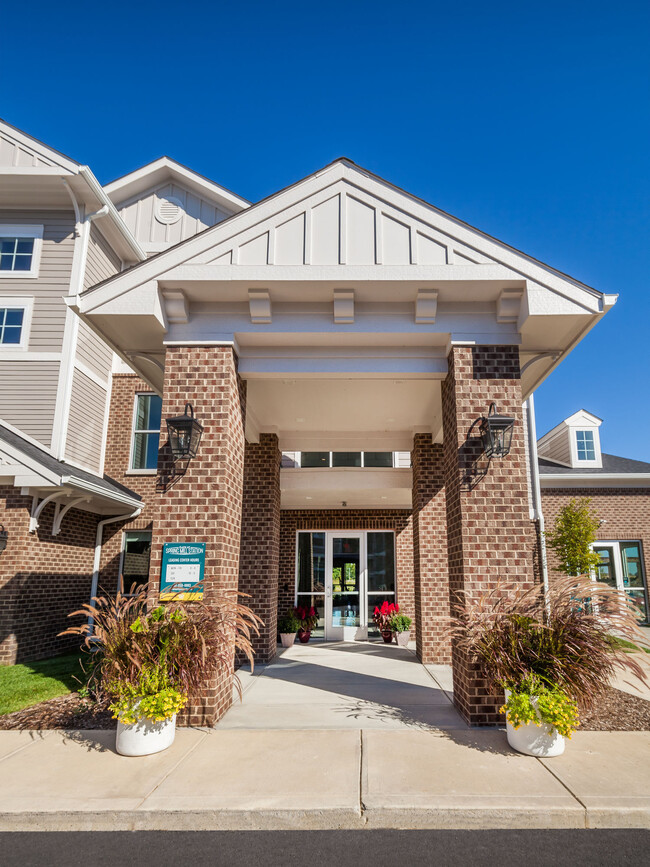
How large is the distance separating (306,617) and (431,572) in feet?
15.6

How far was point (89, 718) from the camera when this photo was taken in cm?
591

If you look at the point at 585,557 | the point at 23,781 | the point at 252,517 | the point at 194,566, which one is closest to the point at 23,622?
the point at 252,517

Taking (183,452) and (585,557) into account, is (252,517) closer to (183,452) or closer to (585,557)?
(183,452)

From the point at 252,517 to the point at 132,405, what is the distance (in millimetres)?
5445

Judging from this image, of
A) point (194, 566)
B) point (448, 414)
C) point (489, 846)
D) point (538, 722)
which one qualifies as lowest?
point (489, 846)

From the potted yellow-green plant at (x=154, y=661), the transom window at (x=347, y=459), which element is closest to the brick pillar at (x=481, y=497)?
the potted yellow-green plant at (x=154, y=661)

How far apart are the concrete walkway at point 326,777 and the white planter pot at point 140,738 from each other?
0.08m

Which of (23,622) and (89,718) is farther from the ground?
(23,622)

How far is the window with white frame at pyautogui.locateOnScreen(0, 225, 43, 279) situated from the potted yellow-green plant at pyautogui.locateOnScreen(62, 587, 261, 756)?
387 inches

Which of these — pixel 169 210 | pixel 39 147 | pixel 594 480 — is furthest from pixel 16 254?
pixel 594 480

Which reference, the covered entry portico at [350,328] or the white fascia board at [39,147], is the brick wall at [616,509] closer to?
the covered entry portico at [350,328]

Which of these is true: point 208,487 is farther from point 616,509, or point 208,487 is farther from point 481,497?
point 616,509

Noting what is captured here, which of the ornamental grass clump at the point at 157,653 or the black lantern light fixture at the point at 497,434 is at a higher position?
the black lantern light fixture at the point at 497,434

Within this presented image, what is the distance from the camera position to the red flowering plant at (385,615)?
499 inches
